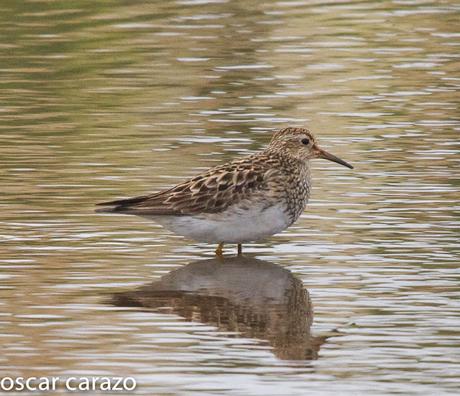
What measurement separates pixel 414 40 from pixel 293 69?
4055 mm

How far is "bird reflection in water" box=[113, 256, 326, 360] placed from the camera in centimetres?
1419

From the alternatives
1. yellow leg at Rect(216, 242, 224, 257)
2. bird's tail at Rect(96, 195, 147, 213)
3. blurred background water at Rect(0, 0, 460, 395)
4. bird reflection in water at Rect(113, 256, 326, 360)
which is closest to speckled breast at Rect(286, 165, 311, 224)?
blurred background water at Rect(0, 0, 460, 395)

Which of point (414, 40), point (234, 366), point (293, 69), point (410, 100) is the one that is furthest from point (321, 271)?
point (414, 40)

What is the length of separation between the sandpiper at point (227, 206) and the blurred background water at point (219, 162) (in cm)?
40

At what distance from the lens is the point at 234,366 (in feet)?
43.2

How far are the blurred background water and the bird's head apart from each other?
0.84 meters

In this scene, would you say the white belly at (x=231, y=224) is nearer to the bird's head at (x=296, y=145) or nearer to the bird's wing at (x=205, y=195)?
the bird's wing at (x=205, y=195)

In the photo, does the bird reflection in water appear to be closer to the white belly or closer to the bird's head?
the white belly

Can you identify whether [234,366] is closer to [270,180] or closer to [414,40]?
[270,180]

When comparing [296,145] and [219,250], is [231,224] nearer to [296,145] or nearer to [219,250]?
[219,250]

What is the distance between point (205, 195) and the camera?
1734 centimetres

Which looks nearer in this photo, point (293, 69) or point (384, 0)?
point (293, 69)

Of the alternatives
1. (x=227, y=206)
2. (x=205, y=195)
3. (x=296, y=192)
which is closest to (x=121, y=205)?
(x=205, y=195)

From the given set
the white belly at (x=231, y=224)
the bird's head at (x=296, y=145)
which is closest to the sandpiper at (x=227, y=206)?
the white belly at (x=231, y=224)
